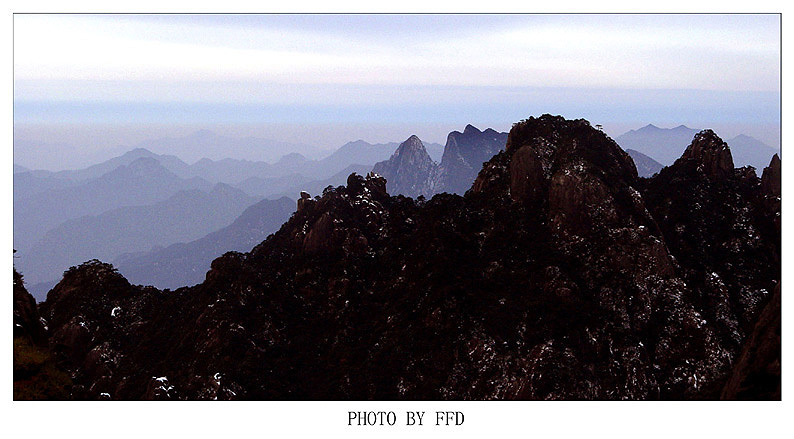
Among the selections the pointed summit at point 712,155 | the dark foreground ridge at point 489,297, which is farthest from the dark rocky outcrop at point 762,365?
the pointed summit at point 712,155

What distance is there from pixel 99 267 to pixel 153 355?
1809 cm

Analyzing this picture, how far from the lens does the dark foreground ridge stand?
42531mm

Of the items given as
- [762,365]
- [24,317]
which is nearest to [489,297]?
[762,365]

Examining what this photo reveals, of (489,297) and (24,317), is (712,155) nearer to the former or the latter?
(489,297)

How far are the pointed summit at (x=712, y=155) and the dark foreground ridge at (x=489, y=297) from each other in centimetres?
18

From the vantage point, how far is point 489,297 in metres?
47.8

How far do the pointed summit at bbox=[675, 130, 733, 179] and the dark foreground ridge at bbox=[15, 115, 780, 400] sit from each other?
18 cm

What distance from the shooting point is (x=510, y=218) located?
55938 millimetres

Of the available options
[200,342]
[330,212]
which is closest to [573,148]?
[330,212]

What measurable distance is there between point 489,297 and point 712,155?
33.9m

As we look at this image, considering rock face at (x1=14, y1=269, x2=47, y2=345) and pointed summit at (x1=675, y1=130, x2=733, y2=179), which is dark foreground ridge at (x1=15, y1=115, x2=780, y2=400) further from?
rock face at (x1=14, y1=269, x2=47, y2=345)

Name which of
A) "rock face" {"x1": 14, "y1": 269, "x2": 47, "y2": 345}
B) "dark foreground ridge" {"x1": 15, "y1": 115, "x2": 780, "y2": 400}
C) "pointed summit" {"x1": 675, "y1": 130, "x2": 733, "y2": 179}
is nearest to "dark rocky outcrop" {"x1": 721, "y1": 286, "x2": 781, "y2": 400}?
"dark foreground ridge" {"x1": 15, "y1": 115, "x2": 780, "y2": 400}

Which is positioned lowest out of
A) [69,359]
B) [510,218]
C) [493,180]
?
[69,359]
